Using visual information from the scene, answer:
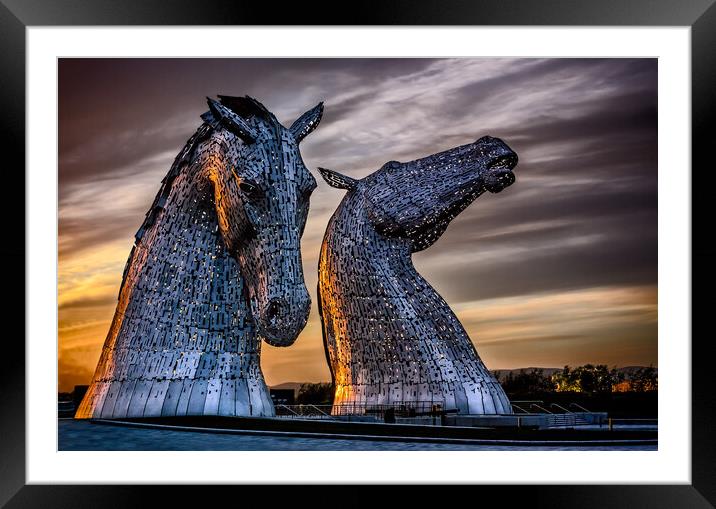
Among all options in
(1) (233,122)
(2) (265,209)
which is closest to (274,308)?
(2) (265,209)

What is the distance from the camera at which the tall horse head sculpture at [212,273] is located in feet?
26.7

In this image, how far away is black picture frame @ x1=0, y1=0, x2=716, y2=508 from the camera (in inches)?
329

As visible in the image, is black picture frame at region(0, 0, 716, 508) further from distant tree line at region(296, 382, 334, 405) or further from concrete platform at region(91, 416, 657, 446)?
distant tree line at region(296, 382, 334, 405)

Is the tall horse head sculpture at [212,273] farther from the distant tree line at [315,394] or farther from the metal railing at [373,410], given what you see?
the distant tree line at [315,394]

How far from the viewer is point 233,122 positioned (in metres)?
8.18

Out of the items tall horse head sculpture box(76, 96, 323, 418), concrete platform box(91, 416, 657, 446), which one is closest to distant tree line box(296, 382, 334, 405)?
concrete platform box(91, 416, 657, 446)

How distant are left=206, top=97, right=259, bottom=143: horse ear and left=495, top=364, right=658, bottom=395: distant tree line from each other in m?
5.92

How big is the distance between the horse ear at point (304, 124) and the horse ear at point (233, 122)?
16.5 inches

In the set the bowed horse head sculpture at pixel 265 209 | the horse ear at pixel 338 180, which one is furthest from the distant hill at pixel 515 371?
the bowed horse head sculpture at pixel 265 209
